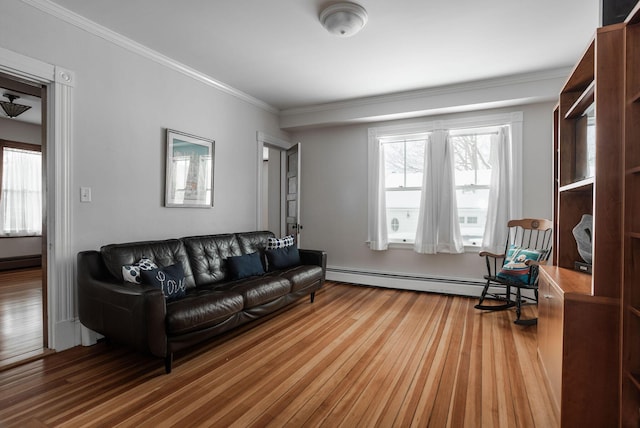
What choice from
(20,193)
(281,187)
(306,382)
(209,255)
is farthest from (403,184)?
(20,193)

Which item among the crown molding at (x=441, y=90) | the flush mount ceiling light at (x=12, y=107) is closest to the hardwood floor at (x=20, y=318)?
the flush mount ceiling light at (x=12, y=107)

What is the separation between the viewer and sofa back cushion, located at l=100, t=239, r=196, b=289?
103 inches

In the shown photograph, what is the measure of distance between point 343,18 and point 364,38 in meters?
0.50

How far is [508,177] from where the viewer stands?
13.6 ft

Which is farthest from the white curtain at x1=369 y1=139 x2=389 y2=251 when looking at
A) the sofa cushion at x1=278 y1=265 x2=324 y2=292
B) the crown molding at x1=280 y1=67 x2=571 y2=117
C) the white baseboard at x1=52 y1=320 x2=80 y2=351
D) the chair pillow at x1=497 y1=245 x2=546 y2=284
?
the white baseboard at x1=52 y1=320 x2=80 y2=351

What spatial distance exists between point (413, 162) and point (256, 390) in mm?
3801

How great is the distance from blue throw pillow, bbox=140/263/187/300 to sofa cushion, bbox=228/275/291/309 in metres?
0.44

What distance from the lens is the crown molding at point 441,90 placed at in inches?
147

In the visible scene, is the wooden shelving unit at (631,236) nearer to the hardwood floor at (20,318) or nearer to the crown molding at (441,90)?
the crown molding at (441,90)

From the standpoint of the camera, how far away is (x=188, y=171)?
3.69 m

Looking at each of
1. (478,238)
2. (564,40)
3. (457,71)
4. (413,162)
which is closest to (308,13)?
(457,71)

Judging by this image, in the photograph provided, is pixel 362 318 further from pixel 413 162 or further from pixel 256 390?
pixel 413 162

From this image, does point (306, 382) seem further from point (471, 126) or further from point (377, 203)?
point (471, 126)

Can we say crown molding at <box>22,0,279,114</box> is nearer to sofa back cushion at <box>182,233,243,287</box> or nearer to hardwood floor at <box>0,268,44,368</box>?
sofa back cushion at <box>182,233,243,287</box>
